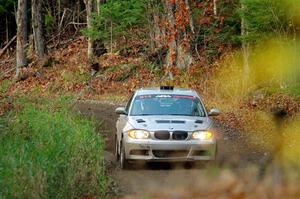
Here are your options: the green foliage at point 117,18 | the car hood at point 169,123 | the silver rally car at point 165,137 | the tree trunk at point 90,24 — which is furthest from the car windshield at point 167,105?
the tree trunk at point 90,24

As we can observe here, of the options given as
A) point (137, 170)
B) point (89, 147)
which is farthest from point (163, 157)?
point (89, 147)

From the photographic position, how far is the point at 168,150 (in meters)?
13.2

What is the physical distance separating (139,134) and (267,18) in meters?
9.94

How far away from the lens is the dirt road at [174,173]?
1101 centimetres

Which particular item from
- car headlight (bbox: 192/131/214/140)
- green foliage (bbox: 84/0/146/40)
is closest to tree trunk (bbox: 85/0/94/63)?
green foliage (bbox: 84/0/146/40)

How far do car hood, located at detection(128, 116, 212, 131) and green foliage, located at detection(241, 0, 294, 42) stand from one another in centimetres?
852

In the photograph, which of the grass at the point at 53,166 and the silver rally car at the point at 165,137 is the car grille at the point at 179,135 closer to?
the silver rally car at the point at 165,137

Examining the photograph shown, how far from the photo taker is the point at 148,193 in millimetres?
10500

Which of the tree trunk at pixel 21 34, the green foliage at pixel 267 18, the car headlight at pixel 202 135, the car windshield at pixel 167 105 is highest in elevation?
the green foliage at pixel 267 18

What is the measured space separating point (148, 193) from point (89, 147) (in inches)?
75.7

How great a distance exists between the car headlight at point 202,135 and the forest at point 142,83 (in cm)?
60

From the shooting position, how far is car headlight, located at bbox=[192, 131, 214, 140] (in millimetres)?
13438

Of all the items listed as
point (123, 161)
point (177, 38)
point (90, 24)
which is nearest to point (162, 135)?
point (123, 161)

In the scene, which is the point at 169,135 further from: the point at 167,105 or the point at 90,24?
the point at 90,24
